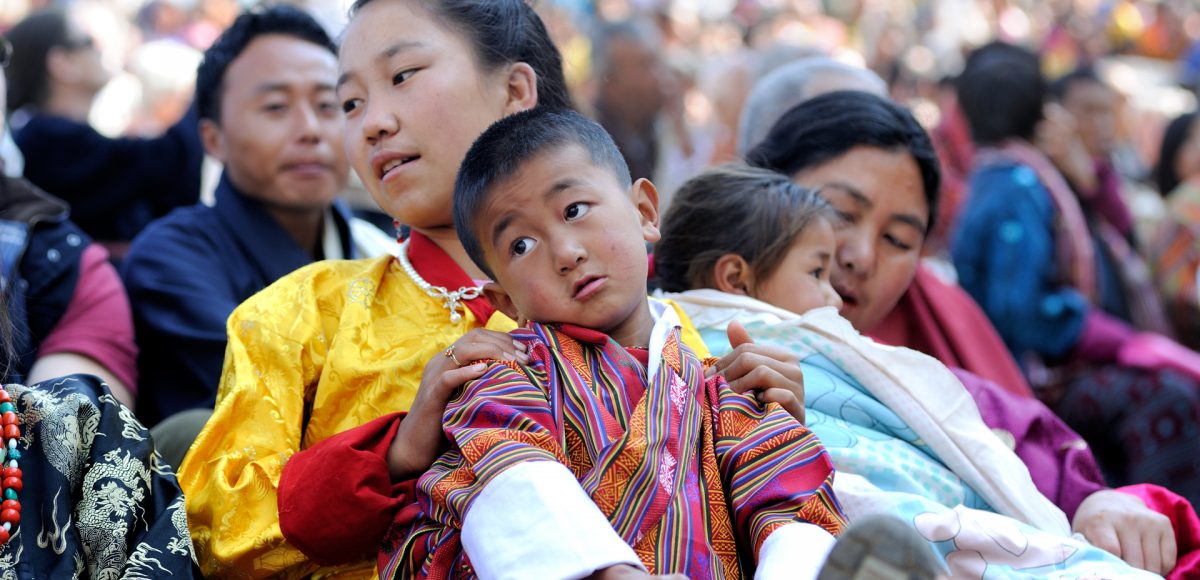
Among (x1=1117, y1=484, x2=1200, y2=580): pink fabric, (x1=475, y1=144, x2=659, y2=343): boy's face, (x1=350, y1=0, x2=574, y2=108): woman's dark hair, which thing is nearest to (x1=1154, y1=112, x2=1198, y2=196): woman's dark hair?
(x1=1117, y1=484, x2=1200, y2=580): pink fabric

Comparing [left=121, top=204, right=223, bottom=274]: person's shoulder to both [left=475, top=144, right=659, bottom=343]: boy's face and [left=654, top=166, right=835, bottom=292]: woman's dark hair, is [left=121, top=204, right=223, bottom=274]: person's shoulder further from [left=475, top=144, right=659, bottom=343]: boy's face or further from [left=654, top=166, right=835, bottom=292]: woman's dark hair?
[left=475, top=144, right=659, bottom=343]: boy's face

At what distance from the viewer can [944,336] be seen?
130 inches

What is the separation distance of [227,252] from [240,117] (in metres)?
0.37

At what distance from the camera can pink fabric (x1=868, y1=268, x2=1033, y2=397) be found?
3.25 m

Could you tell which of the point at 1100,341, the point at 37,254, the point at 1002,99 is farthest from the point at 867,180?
the point at 1002,99

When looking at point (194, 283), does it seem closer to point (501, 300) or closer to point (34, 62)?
point (501, 300)

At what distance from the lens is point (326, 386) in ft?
7.07

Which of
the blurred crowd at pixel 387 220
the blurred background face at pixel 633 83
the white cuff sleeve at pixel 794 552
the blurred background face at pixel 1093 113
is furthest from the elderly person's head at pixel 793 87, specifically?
the blurred background face at pixel 633 83

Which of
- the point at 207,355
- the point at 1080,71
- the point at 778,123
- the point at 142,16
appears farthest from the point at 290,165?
the point at 142,16

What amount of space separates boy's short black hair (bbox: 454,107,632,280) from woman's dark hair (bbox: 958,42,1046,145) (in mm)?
3760

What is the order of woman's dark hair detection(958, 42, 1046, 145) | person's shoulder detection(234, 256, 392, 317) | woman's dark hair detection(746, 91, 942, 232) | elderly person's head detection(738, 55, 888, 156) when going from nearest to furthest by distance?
1. person's shoulder detection(234, 256, 392, 317)
2. woman's dark hair detection(746, 91, 942, 232)
3. elderly person's head detection(738, 55, 888, 156)
4. woman's dark hair detection(958, 42, 1046, 145)

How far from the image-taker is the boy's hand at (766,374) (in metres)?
1.96

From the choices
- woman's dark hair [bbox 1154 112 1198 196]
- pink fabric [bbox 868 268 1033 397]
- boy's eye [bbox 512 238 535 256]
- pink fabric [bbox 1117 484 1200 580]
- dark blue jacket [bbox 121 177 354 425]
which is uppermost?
boy's eye [bbox 512 238 535 256]

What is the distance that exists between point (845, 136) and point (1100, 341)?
2016mm
